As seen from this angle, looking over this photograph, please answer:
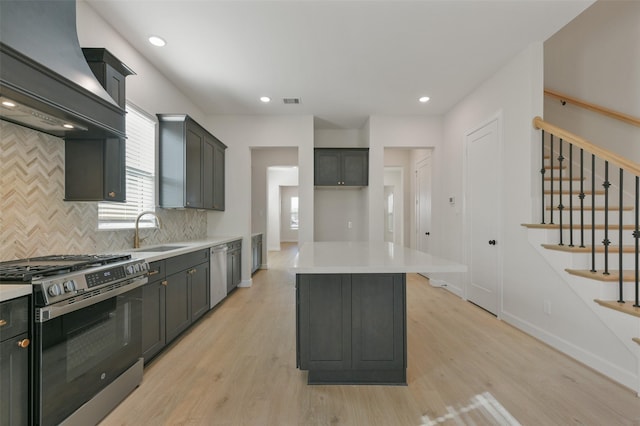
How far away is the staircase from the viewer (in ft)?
6.64

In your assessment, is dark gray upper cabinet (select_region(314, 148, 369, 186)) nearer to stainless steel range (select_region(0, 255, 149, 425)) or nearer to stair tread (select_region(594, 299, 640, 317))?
stair tread (select_region(594, 299, 640, 317))

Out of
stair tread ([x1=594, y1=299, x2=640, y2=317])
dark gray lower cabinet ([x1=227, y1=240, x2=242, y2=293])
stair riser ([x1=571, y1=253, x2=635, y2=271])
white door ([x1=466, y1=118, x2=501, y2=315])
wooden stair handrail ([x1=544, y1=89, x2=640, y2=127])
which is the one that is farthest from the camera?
dark gray lower cabinet ([x1=227, y1=240, x2=242, y2=293])

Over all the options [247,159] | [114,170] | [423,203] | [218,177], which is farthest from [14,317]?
[423,203]

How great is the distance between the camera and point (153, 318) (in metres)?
2.34

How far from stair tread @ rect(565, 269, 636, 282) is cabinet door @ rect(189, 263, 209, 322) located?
355 centimetres

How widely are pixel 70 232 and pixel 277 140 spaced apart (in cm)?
339

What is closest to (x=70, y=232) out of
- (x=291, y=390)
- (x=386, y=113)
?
(x=291, y=390)

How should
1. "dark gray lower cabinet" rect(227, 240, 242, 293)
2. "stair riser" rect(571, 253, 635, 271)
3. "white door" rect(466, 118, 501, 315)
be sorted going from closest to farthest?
"stair riser" rect(571, 253, 635, 271) < "white door" rect(466, 118, 501, 315) < "dark gray lower cabinet" rect(227, 240, 242, 293)

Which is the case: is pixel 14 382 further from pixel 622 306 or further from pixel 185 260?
pixel 622 306

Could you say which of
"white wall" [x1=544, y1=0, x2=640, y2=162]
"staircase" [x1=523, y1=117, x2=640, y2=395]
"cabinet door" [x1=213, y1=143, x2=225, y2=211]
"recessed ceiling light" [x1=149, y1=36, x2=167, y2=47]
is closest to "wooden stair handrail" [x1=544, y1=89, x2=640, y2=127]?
"white wall" [x1=544, y1=0, x2=640, y2=162]

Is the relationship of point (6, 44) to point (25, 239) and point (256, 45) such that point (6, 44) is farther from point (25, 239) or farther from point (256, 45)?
point (256, 45)

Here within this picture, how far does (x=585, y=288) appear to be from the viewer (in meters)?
2.29

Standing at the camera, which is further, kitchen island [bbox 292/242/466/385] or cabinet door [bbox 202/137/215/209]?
cabinet door [bbox 202/137/215/209]

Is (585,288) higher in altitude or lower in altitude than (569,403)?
higher
